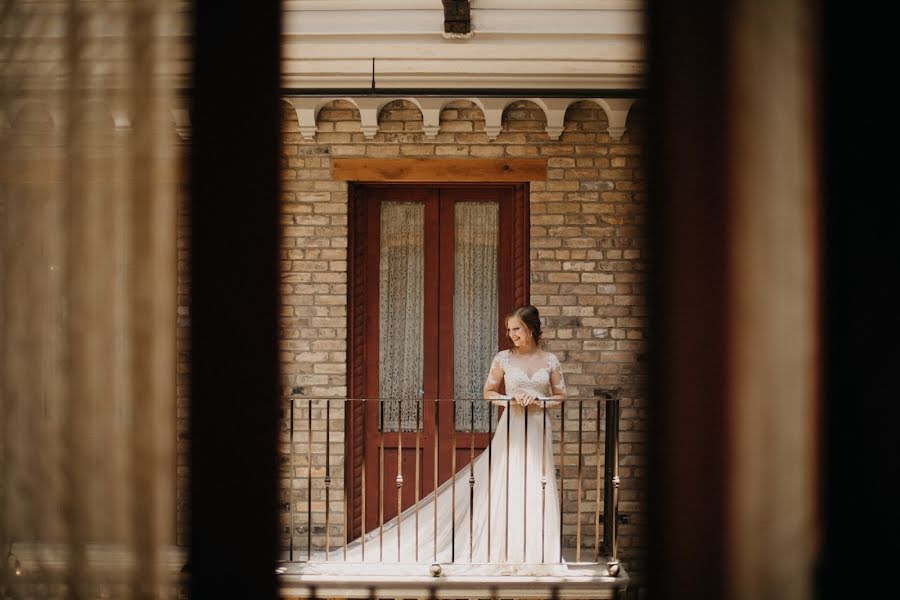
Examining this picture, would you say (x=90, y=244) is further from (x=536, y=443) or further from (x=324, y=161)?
(x=324, y=161)

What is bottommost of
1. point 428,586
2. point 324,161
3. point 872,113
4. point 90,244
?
point 428,586

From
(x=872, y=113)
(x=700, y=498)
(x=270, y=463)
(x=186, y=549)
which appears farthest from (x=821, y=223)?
(x=186, y=549)

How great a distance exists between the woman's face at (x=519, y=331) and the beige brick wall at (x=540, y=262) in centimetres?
82

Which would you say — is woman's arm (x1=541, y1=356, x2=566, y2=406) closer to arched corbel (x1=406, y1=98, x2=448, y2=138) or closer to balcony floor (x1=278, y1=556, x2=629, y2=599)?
balcony floor (x1=278, y1=556, x2=629, y2=599)

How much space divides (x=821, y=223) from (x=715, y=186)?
0.18 metres

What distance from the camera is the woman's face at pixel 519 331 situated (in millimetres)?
4719

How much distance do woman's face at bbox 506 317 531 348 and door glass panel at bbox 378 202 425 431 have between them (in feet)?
4.09

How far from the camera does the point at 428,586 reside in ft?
14.6

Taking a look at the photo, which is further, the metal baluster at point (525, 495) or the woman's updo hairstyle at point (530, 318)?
the woman's updo hairstyle at point (530, 318)

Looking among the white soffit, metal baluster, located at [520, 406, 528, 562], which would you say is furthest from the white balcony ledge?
the white soffit

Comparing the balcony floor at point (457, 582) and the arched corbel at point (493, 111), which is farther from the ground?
the arched corbel at point (493, 111)

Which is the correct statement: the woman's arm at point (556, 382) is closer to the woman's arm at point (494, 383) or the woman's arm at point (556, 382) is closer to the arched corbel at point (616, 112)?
the woman's arm at point (494, 383)

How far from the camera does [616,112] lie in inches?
213

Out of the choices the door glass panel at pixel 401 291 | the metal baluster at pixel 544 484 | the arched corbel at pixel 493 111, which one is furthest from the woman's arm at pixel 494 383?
the arched corbel at pixel 493 111
